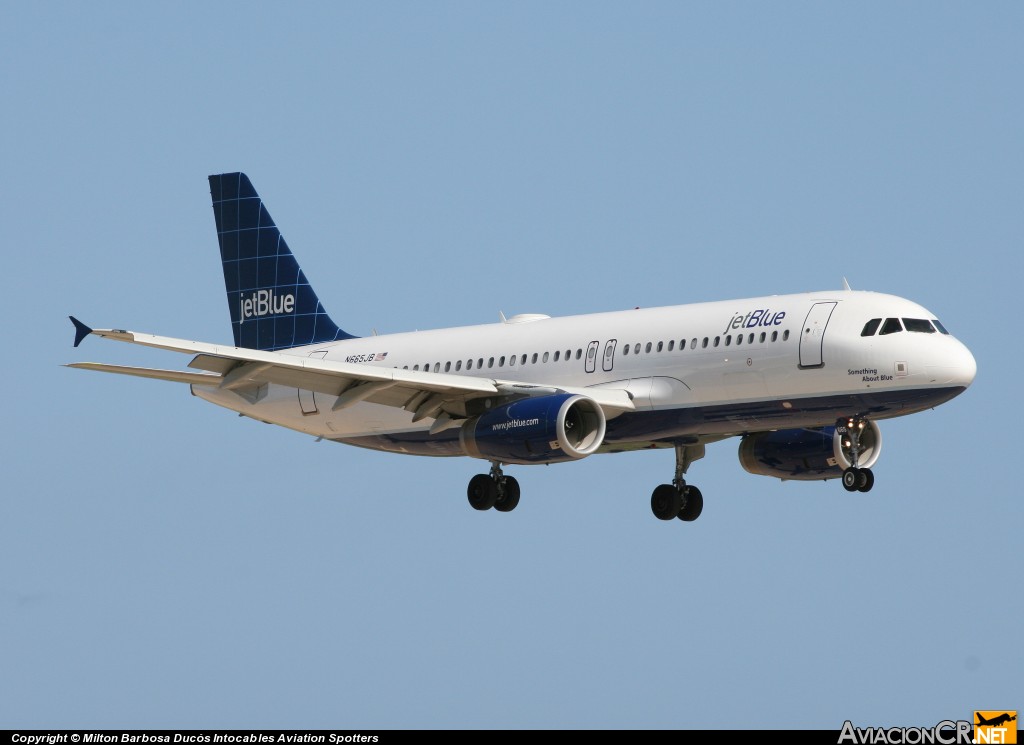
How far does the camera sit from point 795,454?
5656 centimetres

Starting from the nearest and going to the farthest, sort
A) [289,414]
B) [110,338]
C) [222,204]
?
[110,338]
[289,414]
[222,204]

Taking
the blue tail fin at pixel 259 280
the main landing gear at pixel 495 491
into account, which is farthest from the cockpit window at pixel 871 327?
the blue tail fin at pixel 259 280

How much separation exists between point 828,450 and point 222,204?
20229 millimetres

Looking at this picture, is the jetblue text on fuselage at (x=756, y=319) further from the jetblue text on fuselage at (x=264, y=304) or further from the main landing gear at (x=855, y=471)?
the jetblue text on fuselage at (x=264, y=304)

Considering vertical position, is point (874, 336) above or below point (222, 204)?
below

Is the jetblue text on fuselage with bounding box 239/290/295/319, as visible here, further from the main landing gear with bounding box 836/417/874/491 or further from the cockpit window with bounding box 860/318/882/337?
the cockpit window with bounding box 860/318/882/337

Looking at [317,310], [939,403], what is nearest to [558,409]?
[939,403]

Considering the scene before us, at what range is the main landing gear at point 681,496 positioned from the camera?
2274 inches

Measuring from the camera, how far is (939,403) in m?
49.8

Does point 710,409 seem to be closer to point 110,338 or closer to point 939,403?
point 939,403

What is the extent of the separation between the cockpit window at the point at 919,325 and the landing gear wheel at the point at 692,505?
9.77 meters

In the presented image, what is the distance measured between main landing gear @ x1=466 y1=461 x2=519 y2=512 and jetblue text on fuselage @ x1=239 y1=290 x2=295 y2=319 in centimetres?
941

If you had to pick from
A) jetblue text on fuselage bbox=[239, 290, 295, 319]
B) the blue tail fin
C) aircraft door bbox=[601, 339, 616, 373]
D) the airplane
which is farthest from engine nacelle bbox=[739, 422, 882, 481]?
jetblue text on fuselage bbox=[239, 290, 295, 319]

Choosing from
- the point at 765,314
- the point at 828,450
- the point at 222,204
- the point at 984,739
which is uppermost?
the point at 222,204
